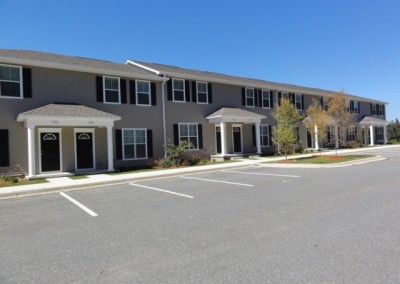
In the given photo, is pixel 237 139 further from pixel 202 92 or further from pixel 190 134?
pixel 202 92

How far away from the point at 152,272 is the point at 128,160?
15881 millimetres

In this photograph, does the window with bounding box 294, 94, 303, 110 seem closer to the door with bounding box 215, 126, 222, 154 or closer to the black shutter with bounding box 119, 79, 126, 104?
the door with bounding box 215, 126, 222, 154

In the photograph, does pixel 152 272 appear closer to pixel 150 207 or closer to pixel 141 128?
pixel 150 207

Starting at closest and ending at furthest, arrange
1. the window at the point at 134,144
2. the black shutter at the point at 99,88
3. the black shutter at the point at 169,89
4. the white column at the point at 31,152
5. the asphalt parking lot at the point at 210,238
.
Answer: the asphalt parking lot at the point at 210,238 < the white column at the point at 31,152 < the black shutter at the point at 99,88 < the window at the point at 134,144 < the black shutter at the point at 169,89

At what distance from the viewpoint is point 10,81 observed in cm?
1594

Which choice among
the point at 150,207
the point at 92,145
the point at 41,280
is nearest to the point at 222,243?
the point at 41,280

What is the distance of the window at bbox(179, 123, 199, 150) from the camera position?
2222 cm

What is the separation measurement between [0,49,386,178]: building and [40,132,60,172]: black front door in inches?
1.9

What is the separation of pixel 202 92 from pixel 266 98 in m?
7.27

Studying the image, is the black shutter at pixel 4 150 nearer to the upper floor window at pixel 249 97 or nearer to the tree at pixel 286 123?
the tree at pixel 286 123

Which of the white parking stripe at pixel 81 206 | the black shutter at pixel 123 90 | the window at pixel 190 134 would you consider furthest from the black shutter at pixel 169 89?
the white parking stripe at pixel 81 206

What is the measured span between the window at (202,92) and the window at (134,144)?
5.24 m

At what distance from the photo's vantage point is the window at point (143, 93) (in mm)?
20266

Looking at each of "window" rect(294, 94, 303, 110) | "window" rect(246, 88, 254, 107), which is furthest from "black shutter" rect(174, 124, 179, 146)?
"window" rect(294, 94, 303, 110)
